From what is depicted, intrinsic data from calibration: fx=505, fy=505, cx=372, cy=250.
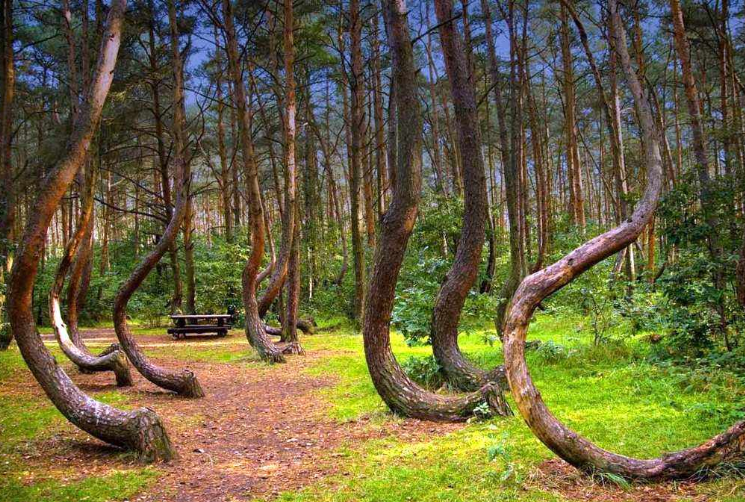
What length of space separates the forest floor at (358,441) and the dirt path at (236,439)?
0.06 ft

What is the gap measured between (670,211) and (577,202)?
980cm

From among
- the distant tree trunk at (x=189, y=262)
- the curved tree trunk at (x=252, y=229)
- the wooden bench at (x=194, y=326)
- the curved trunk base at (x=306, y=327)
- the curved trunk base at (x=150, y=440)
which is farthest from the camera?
the distant tree trunk at (x=189, y=262)

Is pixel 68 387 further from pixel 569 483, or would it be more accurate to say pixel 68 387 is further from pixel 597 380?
pixel 597 380

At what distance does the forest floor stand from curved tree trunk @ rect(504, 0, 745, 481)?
0.38ft

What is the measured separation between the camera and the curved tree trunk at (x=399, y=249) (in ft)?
18.5

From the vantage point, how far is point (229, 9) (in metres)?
10.9

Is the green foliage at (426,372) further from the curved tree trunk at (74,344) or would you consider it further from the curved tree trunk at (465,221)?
the curved tree trunk at (74,344)

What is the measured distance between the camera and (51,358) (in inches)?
191

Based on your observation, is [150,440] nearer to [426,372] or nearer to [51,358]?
[51,358]

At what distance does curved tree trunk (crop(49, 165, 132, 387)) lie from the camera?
8.01 m

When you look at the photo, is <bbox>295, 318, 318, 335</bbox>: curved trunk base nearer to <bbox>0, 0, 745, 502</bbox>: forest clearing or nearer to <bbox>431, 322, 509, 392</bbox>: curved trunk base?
<bbox>0, 0, 745, 502</bbox>: forest clearing

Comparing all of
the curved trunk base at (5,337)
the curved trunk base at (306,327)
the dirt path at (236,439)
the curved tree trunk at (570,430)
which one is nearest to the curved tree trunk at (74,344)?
the dirt path at (236,439)

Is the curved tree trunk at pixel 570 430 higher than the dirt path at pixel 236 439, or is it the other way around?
the curved tree trunk at pixel 570 430

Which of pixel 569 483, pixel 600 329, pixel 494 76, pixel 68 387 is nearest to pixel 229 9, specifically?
pixel 494 76
